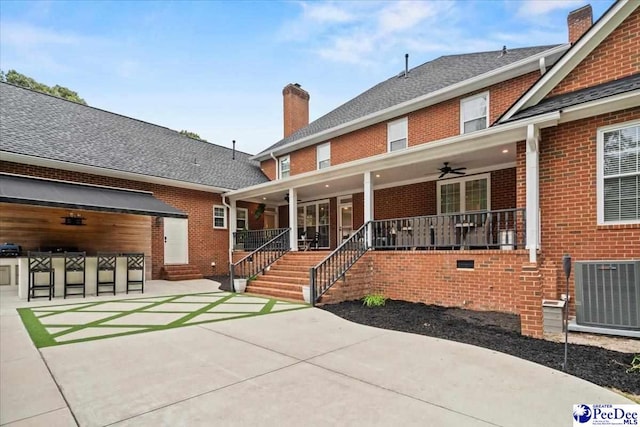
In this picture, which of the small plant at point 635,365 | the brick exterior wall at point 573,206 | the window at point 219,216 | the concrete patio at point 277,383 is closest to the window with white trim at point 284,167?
the window at point 219,216

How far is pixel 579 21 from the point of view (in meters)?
10.8

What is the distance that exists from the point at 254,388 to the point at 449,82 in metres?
11.8

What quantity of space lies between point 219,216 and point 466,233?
36.0 feet

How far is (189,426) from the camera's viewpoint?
2.72m

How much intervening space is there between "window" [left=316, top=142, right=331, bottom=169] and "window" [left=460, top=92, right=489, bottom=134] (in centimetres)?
613

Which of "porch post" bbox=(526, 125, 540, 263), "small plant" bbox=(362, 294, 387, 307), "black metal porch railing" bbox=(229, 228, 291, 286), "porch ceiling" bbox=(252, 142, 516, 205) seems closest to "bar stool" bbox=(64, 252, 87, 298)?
"black metal porch railing" bbox=(229, 228, 291, 286)

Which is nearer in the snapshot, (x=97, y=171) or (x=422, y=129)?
(x=97, y=171)

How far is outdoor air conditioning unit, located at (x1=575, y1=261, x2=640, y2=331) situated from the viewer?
5168mm

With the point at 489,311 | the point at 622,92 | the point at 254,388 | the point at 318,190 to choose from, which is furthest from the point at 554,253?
the point at 318,190

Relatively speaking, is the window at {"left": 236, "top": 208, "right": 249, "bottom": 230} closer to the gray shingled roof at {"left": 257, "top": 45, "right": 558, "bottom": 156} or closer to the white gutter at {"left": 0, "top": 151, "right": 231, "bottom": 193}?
the white gutter at {"left": 0, "top": 151, "right": 231, "bottom": 193}

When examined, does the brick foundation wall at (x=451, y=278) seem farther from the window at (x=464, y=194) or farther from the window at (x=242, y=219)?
the window at (x=242, y=219)

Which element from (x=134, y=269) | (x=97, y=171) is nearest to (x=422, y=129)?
(x=134, y=269)

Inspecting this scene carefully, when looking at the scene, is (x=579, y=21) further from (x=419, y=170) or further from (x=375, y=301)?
(x=375, y=301)

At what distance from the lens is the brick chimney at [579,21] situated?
1066 centimetres
